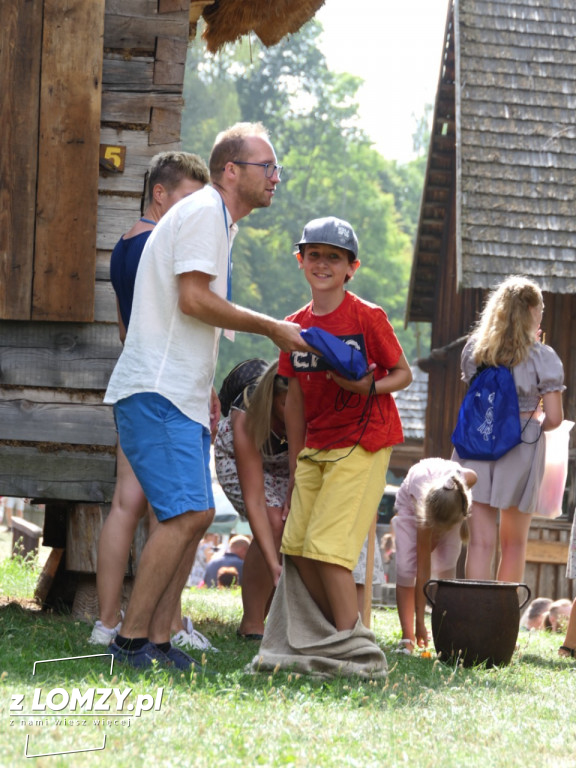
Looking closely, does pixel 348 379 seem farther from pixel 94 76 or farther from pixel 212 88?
pixel 212 88

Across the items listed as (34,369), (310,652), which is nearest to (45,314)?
(34,369)

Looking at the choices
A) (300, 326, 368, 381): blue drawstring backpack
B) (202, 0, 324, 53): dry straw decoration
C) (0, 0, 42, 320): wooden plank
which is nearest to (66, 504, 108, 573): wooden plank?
(0, 0, 42, 320): wooden plank

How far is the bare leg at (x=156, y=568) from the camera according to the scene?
4.12m

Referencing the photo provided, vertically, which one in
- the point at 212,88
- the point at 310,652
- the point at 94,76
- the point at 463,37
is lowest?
the point at 310,652

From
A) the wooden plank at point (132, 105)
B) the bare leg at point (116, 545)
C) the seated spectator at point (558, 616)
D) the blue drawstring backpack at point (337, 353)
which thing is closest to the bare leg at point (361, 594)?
the bare leg at point (116, 545)

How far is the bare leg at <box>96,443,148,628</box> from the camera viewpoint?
4820mm

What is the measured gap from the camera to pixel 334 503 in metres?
4.67

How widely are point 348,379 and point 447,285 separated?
11400 mm

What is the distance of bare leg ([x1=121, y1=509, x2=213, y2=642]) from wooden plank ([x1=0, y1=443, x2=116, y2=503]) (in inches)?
69.7

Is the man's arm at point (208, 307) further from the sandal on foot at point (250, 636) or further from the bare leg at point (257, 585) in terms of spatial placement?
the sandal on foot at point (250, 636)

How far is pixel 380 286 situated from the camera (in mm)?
53281

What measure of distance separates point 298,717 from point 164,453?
112 cm

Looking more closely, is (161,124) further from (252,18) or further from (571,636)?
(571,636)

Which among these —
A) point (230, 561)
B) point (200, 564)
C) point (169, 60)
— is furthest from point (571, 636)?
point (200, 564)
